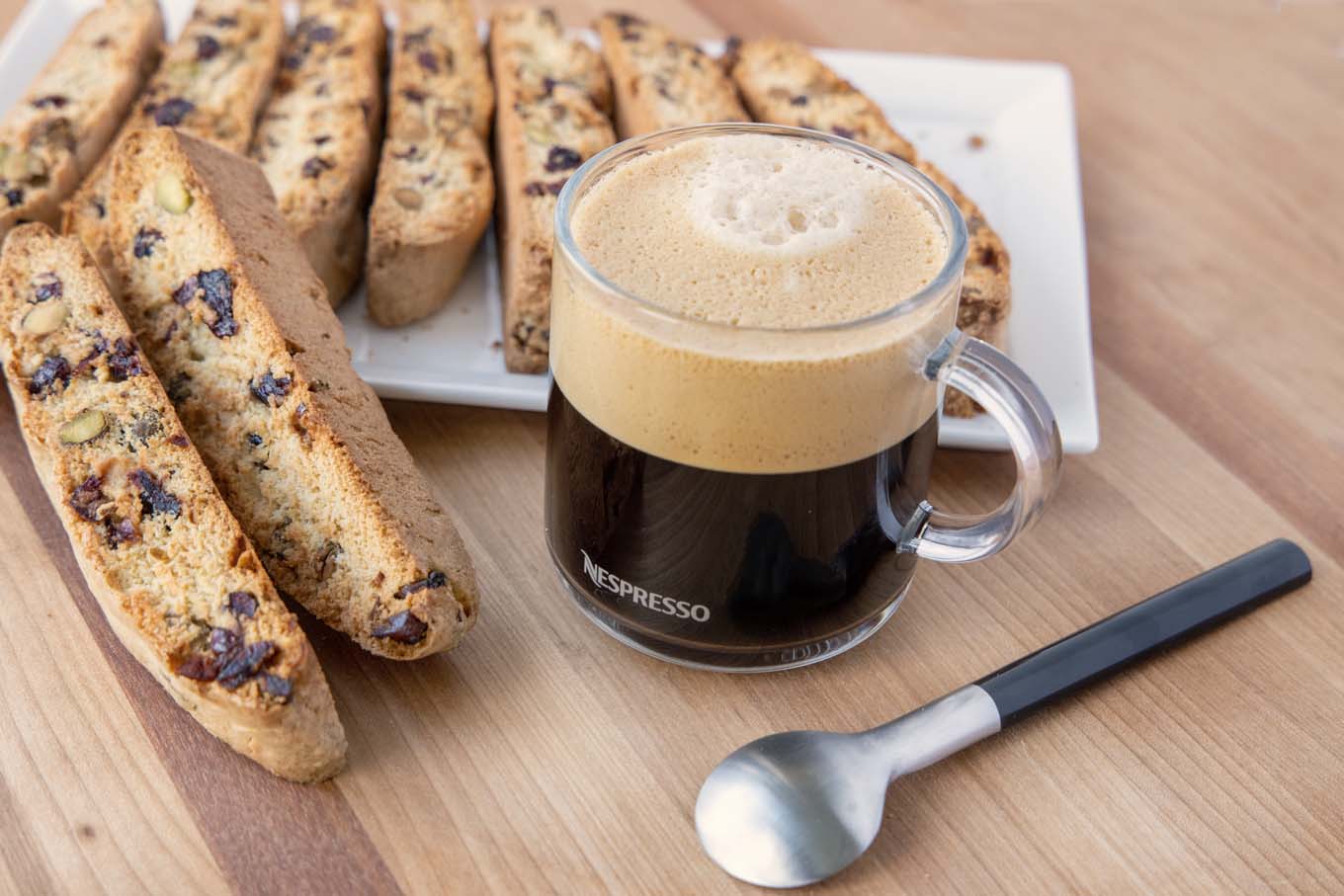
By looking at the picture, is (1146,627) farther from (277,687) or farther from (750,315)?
(277,687)

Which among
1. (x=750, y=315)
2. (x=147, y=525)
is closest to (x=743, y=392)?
(x=750, y=315)

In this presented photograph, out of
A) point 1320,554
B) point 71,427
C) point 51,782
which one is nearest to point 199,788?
point 51,782

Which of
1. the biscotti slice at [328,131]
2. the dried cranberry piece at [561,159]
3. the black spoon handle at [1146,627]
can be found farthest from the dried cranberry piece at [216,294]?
the black spoon handle at [1146,627]

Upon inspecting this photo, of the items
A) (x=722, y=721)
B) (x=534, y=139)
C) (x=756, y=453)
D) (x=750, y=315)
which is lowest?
(x=722, y=721)

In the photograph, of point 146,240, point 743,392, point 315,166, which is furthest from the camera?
point 315,166

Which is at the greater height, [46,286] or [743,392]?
[743,392]

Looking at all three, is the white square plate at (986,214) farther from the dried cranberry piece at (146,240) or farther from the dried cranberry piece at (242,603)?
the dried cranberry piece at (242,603)

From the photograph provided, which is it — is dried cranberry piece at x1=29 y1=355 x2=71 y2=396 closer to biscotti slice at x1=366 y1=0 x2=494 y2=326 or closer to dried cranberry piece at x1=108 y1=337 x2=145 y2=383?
dried cranberry piece at x1=108 y1=337 x2=145 y2=383

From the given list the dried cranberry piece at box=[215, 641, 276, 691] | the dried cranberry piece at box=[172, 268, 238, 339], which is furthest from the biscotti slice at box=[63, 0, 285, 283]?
the dried cranberry piece at box=[215, 641, 276, 691]
